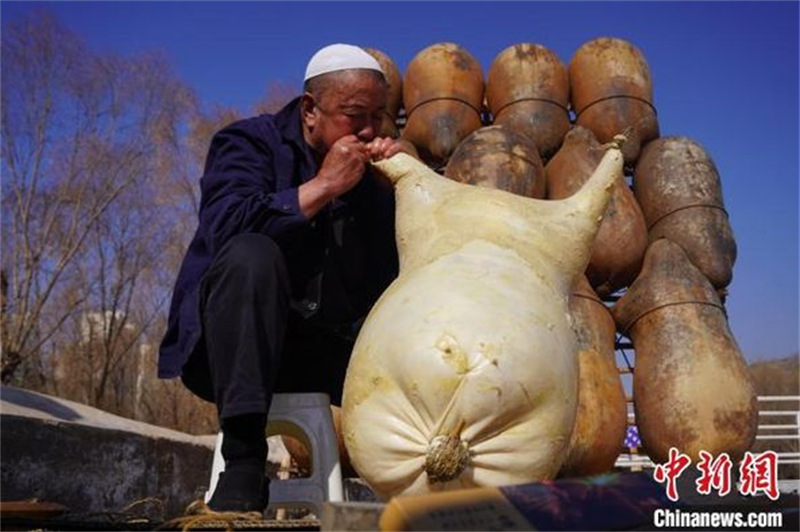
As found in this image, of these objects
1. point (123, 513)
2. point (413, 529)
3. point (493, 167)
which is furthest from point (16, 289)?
point (413, 529)

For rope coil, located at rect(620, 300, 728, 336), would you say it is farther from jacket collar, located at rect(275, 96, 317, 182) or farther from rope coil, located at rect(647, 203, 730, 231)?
jacket collar, located at rect(275, 96, 317, 182)

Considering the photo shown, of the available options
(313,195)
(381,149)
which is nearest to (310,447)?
(313,195)

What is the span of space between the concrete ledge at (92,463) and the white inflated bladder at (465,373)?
9.61 ft

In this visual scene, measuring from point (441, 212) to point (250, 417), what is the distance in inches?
22.9

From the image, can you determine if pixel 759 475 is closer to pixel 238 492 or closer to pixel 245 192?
pixel 238 492

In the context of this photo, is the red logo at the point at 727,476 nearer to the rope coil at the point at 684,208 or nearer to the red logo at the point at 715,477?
the red logo at the point at 715,477

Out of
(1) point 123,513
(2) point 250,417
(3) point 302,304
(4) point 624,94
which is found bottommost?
(1) point 123,513

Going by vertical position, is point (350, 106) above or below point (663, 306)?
below

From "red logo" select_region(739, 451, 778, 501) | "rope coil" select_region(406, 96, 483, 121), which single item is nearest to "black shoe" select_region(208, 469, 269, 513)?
"red logo" select_region(739, 451, 778, 501)

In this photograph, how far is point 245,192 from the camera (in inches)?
75.7

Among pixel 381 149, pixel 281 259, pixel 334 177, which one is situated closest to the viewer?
pixel 281 259

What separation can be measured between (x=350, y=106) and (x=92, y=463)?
3279 mm

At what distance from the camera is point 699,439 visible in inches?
162

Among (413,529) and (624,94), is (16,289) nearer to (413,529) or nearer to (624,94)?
(624,94)
